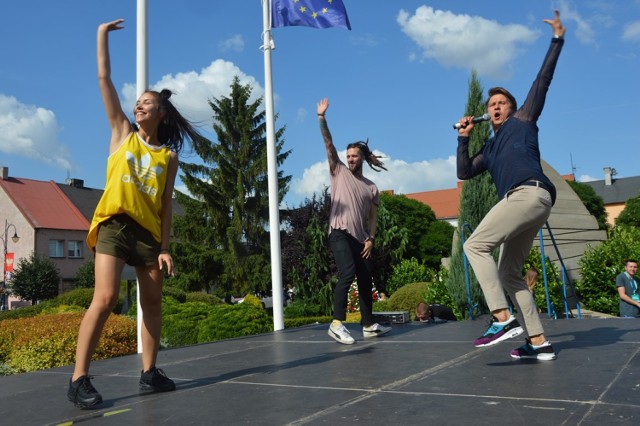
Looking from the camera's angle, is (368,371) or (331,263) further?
(331,263)

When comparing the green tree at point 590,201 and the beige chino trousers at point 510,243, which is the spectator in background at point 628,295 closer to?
the beige chino trousers at point 510,243

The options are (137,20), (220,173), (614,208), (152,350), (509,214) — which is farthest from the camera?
(614,208)

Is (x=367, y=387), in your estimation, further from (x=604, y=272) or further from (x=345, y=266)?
(x=604, y=272)

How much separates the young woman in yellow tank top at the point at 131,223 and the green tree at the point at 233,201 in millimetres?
30311

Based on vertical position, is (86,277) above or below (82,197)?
below

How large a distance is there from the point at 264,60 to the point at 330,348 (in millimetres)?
5921

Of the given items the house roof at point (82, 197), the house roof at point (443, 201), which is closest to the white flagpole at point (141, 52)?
the house roof at point (82, 197)

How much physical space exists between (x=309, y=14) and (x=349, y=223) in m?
6.29

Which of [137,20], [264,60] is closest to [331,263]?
[264,60]

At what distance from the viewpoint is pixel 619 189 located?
82812mm

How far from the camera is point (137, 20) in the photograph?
6.65 metres

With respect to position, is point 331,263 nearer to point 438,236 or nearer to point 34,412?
point 34,412

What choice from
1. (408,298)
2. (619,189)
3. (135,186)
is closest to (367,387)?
(135,186)

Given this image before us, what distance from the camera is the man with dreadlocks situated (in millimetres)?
5660
